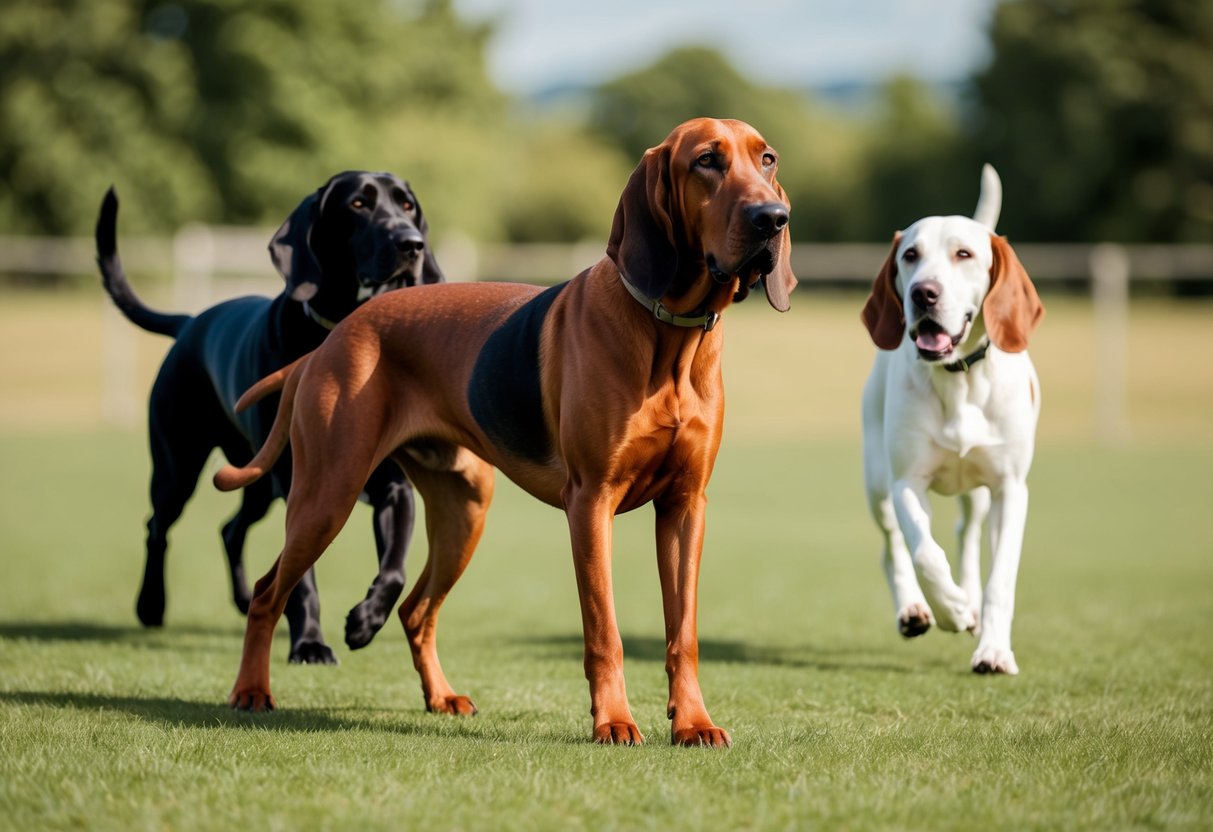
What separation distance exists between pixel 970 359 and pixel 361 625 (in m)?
2.69

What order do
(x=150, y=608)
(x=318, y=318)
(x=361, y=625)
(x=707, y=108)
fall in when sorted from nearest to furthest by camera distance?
(x=361, y=625), (x=318, y=318), (x=150, y=608), (x=707, y=108)

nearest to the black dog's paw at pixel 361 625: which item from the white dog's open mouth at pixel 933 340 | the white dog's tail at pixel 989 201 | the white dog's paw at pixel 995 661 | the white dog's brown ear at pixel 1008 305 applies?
the white dog's open mouth at pixel 933 340

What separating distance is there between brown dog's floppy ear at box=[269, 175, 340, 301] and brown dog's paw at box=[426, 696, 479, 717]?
1.86 m

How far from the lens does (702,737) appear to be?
4.32m

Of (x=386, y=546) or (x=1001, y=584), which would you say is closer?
(x=386, y=546)

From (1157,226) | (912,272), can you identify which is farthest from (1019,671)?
(1157,226)

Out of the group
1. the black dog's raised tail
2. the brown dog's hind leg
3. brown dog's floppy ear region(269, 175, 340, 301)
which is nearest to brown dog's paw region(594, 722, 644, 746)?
the brown dog's hind leg

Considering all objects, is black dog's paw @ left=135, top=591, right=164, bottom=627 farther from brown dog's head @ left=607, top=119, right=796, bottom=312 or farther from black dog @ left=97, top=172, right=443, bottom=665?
brown dog's head @ left=607, top=119, right=796, bottom=312

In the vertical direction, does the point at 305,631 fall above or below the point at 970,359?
below

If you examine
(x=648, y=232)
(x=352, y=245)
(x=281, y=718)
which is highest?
(x=648, y=232)

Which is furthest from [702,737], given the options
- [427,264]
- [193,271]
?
[193,271]

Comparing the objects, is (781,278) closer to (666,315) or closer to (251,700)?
(666,315)

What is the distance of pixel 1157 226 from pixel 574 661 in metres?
54.2

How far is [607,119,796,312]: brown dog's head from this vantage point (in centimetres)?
423
